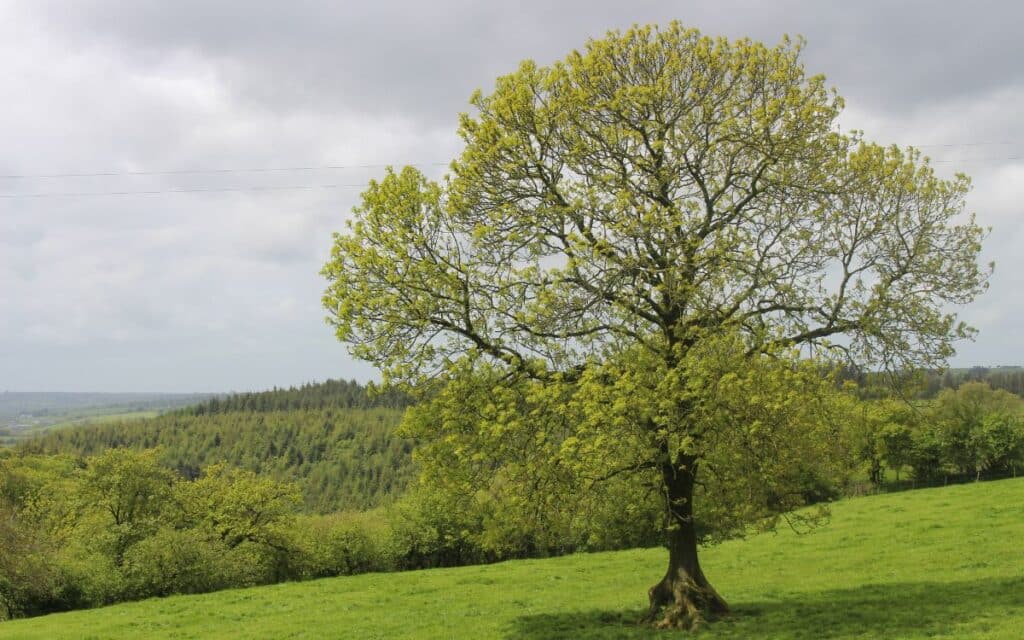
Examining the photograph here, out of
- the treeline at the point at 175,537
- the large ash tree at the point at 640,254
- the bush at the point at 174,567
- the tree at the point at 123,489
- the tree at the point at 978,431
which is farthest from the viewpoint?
the tree at the point at 978,431

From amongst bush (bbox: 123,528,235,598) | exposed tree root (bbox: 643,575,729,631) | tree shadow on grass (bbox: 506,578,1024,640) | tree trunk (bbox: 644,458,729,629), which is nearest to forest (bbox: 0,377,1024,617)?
bush (bbox: 123,528,235,598)

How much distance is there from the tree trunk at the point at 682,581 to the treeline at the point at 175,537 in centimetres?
1100

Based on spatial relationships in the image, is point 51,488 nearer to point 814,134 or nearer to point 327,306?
point 327,306

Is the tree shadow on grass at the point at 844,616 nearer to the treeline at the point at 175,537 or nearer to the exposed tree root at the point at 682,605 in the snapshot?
the exposed tree root at the point at 682,605

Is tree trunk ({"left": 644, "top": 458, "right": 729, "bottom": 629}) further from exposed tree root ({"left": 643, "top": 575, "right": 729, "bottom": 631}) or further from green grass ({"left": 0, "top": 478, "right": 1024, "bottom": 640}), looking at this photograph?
green grass ({"left": 0, "top": 478, "right": 1024, "bottom": 640})

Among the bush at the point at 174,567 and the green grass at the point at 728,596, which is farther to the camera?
the bush at the point at 174,567

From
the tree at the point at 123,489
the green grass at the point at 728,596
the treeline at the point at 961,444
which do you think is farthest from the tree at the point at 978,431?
the tree at the point at 123,489

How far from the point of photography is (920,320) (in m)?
18.7

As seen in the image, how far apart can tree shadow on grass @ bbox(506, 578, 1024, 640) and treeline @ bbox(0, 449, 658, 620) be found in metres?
9.32

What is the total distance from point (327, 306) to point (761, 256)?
1185 centimetres

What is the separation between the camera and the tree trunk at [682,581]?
1942cm

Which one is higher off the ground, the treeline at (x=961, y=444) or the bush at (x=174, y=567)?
the treeline at (x=961, y=444)

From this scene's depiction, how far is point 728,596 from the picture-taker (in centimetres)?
2664

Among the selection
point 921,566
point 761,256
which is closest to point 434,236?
point 761,256
